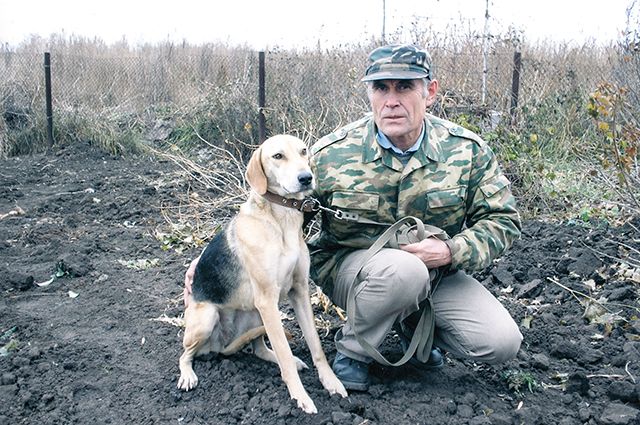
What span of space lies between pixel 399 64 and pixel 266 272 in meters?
1.22

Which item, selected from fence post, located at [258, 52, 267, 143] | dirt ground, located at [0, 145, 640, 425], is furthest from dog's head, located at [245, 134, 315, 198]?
fence post, located at [258, 52, 267, 143]

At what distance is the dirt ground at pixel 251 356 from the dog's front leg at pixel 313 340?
0.25 ft

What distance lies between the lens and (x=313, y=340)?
3434 mm

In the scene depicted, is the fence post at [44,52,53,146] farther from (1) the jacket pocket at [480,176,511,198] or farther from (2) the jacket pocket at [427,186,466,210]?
(1) the jacket pocket at [480,176,511,198]

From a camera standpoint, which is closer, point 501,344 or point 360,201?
point 501,344

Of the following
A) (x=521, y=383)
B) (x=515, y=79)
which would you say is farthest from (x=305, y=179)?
(x=515, y=79)

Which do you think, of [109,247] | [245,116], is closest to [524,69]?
[245,116]

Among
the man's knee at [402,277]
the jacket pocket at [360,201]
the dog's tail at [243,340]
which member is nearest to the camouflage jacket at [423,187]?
the jacket pocket at [360,201]

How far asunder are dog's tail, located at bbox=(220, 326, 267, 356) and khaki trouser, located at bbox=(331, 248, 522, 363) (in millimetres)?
440

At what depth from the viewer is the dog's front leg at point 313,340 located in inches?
133

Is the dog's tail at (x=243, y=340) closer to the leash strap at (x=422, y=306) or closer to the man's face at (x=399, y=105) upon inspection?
the leash strap at (x=422, y=306)

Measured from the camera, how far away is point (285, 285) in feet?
11.1

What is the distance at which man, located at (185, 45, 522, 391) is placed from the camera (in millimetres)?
3295

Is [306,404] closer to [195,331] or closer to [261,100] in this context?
[195,331]
